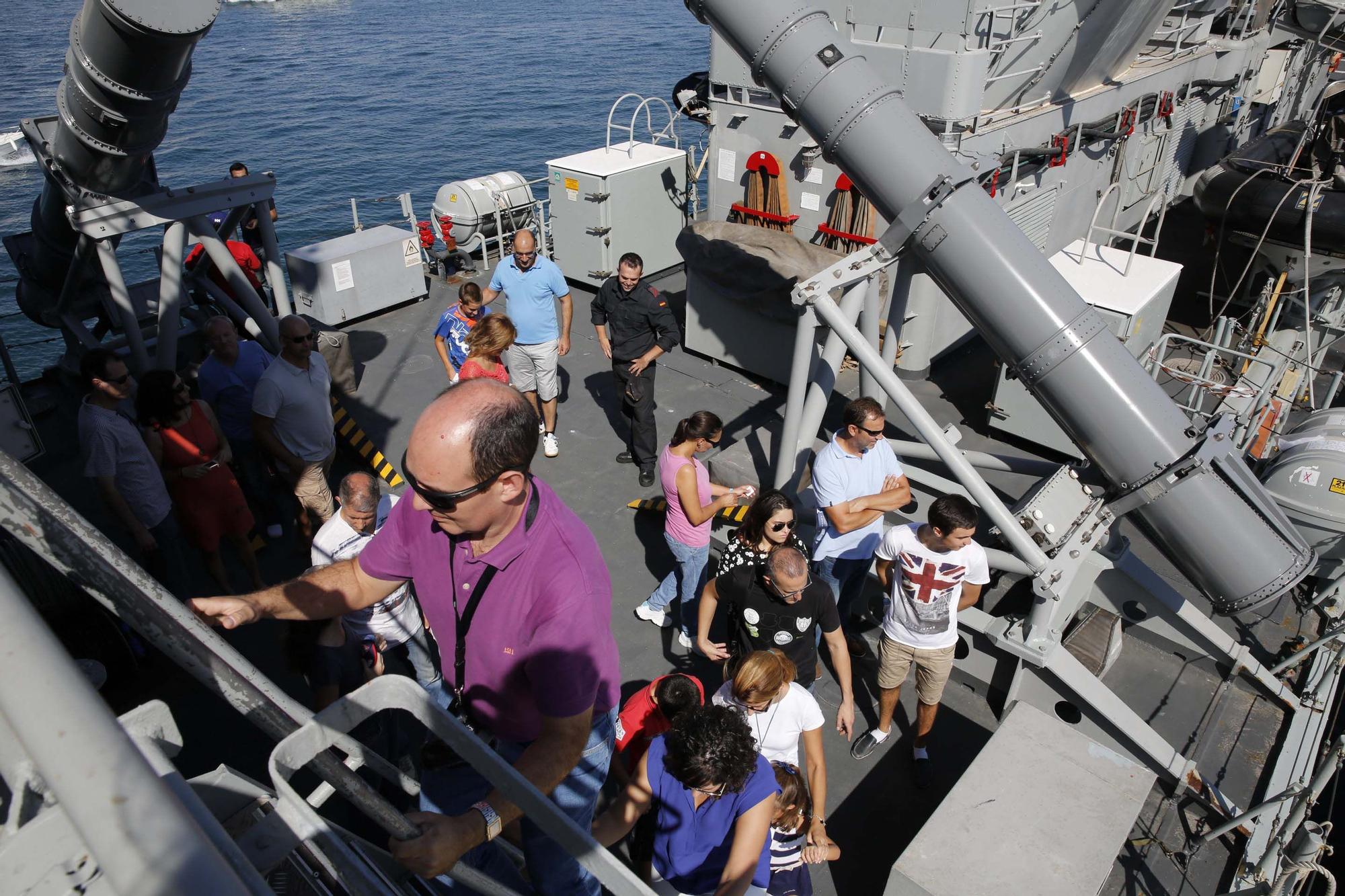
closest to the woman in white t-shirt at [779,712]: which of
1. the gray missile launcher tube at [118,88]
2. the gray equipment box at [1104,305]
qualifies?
the gray equipment box at [1104,305]


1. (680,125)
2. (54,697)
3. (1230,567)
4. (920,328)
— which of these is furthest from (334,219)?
(54,697)

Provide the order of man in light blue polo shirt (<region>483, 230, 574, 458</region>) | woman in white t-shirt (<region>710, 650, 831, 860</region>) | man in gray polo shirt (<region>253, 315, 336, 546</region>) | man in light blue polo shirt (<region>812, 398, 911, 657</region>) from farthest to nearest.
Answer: man in light blue polo shirt (<region>483, 230, 574, 458</region>), man in gray polo shirt (<region>253, 315, 336, 546</region>), man in light blue polo shirt (<region>812, 398, 911, 657</region>), woman in white t-shirt (<region>710, 650, 831, 860</region>)

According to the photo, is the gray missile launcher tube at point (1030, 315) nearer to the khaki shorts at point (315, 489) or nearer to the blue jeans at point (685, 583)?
the blue jeans at point (685, 583)

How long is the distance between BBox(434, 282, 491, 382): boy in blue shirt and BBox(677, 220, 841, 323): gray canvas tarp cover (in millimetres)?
2416

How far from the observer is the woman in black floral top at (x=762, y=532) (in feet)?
12.9

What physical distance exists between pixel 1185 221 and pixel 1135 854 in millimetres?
12984

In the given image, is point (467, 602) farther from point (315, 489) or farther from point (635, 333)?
point (635, 333)

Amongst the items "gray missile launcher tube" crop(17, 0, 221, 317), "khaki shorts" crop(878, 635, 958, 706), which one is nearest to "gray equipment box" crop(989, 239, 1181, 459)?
"khaki shorts" crop(878, 635, 958, 706)

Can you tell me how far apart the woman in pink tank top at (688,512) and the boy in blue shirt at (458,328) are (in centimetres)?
221

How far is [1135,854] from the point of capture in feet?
13.4

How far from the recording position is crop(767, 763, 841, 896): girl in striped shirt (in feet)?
10.0

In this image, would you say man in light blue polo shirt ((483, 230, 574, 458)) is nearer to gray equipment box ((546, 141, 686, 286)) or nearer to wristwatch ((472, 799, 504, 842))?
gray equipment box ((546, 141, 686, 286))

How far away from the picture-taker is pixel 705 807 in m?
2.80

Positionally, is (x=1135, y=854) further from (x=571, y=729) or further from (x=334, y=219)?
(x=334, y=219)
